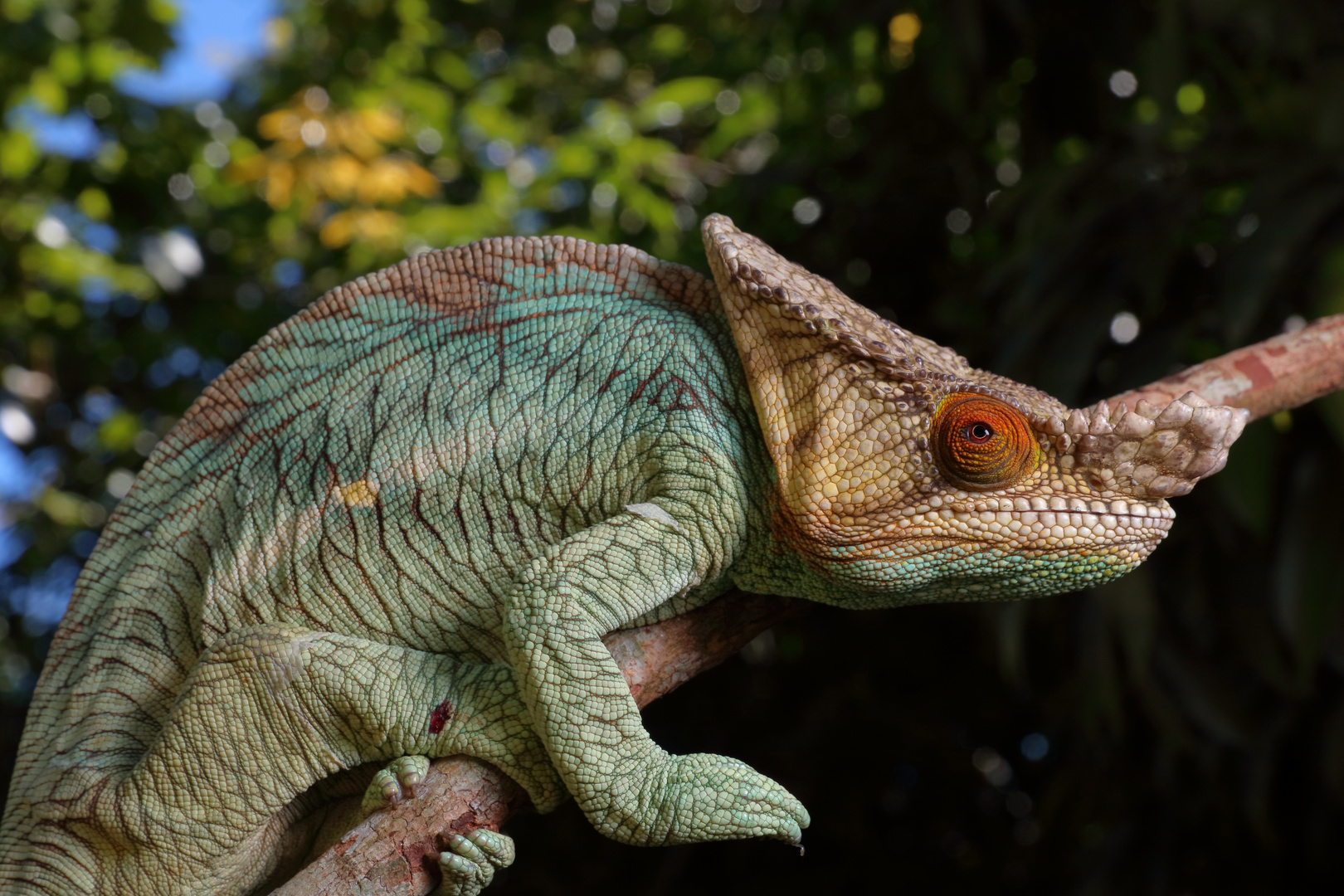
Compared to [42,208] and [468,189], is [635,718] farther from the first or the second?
[42,208]

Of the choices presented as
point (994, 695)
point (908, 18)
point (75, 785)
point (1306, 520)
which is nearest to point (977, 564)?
point (75, 785)

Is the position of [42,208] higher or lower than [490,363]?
higher

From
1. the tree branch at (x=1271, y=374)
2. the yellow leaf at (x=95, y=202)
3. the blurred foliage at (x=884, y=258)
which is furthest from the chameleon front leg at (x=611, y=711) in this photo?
the yellow leaf at (x=95, y=202)

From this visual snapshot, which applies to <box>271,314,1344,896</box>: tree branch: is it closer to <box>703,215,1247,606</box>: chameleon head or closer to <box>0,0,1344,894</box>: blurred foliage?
<box>703,215,1247,606</box>: chameleon head

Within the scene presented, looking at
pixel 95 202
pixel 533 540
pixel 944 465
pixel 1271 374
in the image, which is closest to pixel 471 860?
pixel 533 540

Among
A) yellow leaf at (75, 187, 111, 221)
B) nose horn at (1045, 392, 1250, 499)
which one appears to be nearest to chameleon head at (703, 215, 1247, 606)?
nose horn at (1045, 392, 1250, 499)

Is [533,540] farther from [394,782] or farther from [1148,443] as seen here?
[1148,443]
